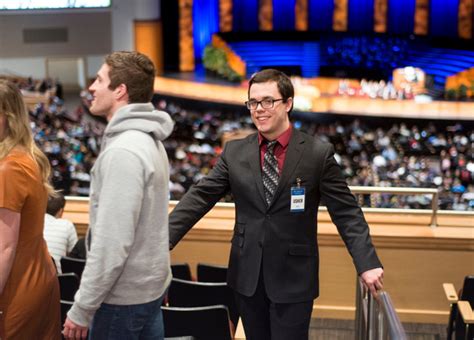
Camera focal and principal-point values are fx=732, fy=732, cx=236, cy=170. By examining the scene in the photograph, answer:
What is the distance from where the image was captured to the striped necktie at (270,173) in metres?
2.72

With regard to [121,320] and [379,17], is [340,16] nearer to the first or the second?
[379,17]

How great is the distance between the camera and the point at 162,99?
22.3 metres

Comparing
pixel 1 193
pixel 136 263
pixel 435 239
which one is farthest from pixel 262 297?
pixel 435 239

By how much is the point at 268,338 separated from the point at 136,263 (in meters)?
0.96

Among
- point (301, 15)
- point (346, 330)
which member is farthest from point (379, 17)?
point (346, 330)

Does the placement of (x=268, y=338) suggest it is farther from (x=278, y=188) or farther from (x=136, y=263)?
(x=136, y=263)

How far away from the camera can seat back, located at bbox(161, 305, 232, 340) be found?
3000 millimetres

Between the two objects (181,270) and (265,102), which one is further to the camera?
(181,270)

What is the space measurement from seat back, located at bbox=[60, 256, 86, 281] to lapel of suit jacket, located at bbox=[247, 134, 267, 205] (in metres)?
1.46

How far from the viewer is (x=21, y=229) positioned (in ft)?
7.63

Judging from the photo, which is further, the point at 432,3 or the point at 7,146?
the point at 432,3

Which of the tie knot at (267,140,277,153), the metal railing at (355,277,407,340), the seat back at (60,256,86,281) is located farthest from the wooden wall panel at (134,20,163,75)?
the tie knot at (267,140,277,153)

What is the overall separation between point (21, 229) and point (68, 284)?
1.23 m

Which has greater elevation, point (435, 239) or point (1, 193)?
point (1, 193)
